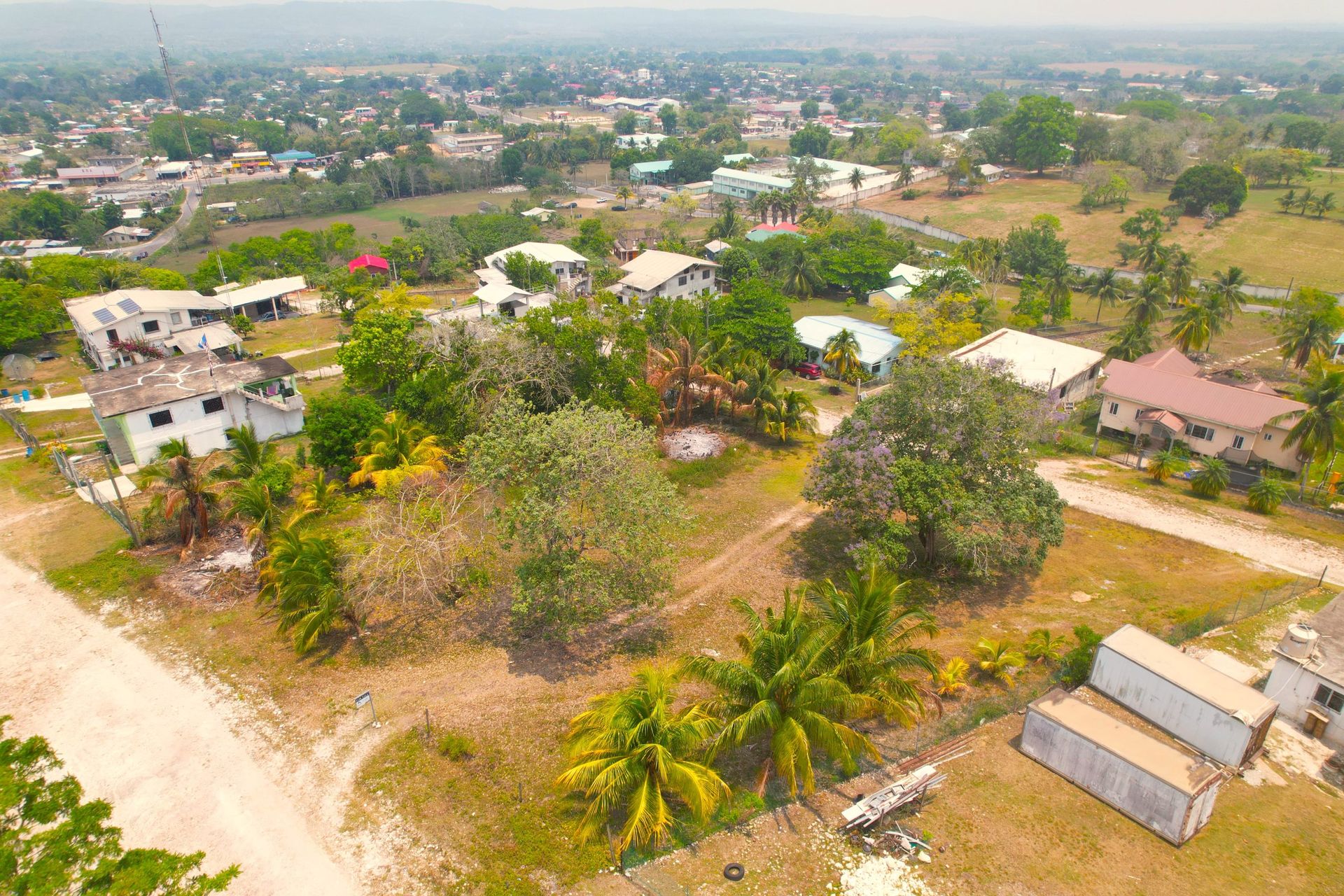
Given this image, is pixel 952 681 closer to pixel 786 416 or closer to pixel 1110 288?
pixel 786 416

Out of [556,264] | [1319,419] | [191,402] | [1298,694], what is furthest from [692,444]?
[556,264]

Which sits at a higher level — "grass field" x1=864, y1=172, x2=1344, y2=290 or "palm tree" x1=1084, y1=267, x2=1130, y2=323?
"palm tree" x1=1084, y1=267, x2=1130, y2=323

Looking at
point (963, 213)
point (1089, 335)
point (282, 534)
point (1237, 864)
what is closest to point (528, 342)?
point (282, 534)

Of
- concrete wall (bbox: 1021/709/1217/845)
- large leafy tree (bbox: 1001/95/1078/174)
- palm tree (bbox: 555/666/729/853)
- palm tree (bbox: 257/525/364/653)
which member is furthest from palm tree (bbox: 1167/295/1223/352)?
large leafy tree (bbox: 1001/95/1078/174)

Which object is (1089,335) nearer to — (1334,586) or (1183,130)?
(1334,586)

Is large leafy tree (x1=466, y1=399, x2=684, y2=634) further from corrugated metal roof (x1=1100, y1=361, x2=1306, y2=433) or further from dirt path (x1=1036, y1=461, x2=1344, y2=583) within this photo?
corrugated metal roof (x1=1100, y1=361, x2=1306, y2=433)

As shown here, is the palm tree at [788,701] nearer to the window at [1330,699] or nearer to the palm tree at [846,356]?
the window at [1330,699]
